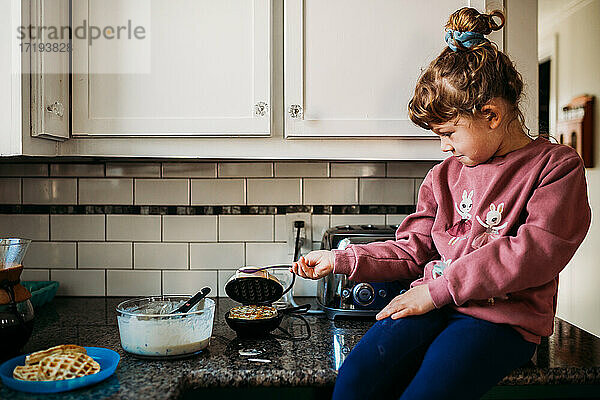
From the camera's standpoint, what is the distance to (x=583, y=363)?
1.27 metres

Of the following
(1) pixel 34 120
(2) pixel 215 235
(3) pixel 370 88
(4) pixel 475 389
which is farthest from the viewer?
(2) pixel 215 235

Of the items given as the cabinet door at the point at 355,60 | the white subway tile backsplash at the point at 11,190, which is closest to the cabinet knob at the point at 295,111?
the cabinet door at the point at 355,60

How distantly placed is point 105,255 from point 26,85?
0.68 metres

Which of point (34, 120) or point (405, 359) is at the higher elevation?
point (34, 120)

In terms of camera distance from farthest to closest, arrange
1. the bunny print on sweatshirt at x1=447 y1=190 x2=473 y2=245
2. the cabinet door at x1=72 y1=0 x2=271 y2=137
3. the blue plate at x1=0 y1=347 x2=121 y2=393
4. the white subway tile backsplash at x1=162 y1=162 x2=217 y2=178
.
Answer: the white subway tile backsplash at x1=162 y1=162 x2=217 y2=178 < the cabinet door at x1=72 y1=0 x2=271 y2=137 < the bunny print on sweatshirt at x1=447 y1=190 x2=473 y2=245 < the blue plate at x1=0 y1=347 x2=121 y2=393

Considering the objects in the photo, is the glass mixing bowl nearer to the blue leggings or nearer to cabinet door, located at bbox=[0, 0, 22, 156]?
the blue leggings

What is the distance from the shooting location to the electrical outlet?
1.84m

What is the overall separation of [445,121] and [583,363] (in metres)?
0.59

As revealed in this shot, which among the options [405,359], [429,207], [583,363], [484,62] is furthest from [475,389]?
[484,62]

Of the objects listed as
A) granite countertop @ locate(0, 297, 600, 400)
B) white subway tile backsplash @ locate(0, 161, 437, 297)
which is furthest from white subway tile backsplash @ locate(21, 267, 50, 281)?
granite countertop @ locate(0, 297, 600, 400)

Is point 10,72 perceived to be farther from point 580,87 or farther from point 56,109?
point 580,87

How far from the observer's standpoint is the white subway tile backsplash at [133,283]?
1.84 metres

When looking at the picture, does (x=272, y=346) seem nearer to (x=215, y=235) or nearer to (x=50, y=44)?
(x=215, y=235)

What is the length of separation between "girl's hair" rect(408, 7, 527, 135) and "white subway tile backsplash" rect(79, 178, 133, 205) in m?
0.97
